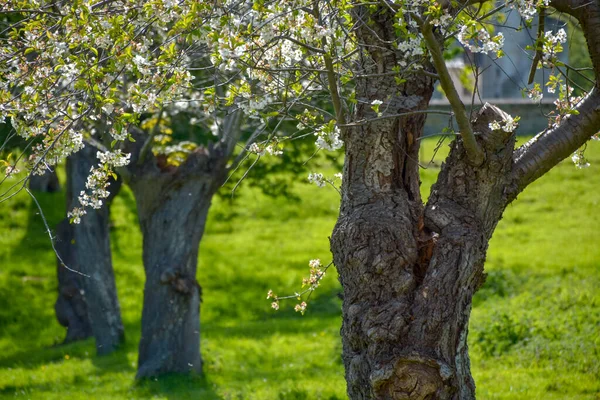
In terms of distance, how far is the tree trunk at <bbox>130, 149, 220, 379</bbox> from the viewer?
33.8 feet

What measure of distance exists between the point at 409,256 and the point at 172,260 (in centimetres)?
587

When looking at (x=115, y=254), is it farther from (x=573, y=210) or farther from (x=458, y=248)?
(x=458, y=248)

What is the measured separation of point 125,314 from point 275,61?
1122 cm

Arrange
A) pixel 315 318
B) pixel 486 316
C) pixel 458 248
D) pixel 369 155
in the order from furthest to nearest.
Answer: pixel 315 318 < pixel 486 316 < pixel 369 155 < pixel 458 248

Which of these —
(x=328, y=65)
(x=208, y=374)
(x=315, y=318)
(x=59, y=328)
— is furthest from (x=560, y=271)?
(x=328, y=65)

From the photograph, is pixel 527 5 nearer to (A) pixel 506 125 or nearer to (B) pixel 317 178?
(A) pixel 506 125

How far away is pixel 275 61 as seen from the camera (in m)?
5.61

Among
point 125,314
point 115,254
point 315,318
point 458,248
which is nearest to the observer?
point 458,248

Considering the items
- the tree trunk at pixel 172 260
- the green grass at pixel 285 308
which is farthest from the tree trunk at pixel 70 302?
the tree trunk at pixel 172 260

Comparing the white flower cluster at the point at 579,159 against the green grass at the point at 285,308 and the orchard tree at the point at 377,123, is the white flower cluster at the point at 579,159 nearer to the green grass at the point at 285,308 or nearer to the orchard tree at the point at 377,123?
the orchard tree at the point at 377,123

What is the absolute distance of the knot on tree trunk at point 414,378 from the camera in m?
4.78

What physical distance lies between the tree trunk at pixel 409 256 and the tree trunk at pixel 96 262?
874cm

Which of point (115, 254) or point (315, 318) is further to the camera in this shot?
point (115, 254)

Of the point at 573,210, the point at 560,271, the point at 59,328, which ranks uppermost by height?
the point at 573,210
